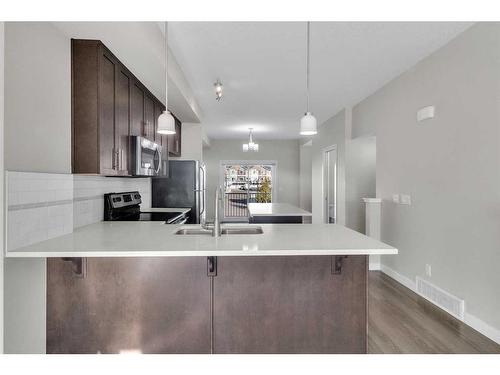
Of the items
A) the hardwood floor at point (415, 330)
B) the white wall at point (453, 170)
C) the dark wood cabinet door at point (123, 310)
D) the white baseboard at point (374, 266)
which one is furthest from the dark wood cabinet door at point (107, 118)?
the white baseboard at point (374, 266)

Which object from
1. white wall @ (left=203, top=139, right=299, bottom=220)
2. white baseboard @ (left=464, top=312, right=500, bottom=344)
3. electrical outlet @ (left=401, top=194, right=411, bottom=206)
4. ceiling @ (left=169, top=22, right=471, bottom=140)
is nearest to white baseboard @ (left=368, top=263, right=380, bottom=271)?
electrical outlet @ (left=401, top=194, right=411, bottom=206)

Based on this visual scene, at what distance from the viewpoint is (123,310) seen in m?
1.84

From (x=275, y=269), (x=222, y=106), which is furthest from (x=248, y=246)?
(x=222, y=106)

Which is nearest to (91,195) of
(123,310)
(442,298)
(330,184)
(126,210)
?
(126,210)

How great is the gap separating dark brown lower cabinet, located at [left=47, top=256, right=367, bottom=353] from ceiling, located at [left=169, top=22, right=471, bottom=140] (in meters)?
1.84

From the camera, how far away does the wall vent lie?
2.70m

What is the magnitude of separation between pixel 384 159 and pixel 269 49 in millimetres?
2126

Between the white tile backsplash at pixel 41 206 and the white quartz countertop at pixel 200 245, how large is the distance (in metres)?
0.07

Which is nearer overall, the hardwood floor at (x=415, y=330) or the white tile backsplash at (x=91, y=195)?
the hardwood floor at (x=415, y=330)

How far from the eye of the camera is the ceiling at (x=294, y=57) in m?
2.64

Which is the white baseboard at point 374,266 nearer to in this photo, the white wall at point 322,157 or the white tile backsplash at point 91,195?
the white wall at point 322,157

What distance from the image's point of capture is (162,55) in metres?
2.64

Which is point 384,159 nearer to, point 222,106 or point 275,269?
point 222,106

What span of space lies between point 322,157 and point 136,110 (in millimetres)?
4822
